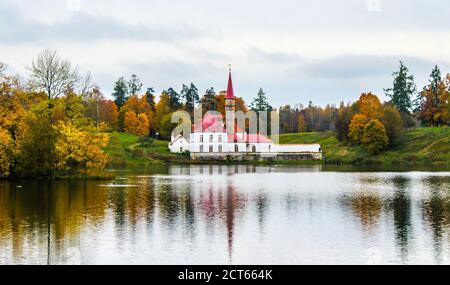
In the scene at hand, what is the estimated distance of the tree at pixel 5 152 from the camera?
216 ft

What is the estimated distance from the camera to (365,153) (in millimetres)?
130750

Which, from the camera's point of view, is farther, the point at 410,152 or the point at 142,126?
the point at 142,126

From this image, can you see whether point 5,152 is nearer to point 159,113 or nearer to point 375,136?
point 375,136

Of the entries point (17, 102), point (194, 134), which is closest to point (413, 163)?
point (194, 134)

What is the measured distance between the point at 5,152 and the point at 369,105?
90.3 metres

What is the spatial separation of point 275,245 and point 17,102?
47.8 metres

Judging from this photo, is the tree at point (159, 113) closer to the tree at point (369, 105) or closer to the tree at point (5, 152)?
the tree at point (369, 105)

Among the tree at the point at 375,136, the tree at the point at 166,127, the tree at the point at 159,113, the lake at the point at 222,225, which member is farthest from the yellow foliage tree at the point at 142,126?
the lake at the point at 222,225

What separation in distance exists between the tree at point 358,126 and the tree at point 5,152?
80.9 meters

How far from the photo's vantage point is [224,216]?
4078 cm

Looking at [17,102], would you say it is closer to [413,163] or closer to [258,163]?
[258,163]

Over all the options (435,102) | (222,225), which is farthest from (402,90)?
(222,225)

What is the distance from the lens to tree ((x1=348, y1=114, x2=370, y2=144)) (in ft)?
438

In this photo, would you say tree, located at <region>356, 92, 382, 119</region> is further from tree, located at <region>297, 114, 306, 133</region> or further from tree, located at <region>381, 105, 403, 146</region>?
tree, located at <region>297, 114, 306, 133</region>
